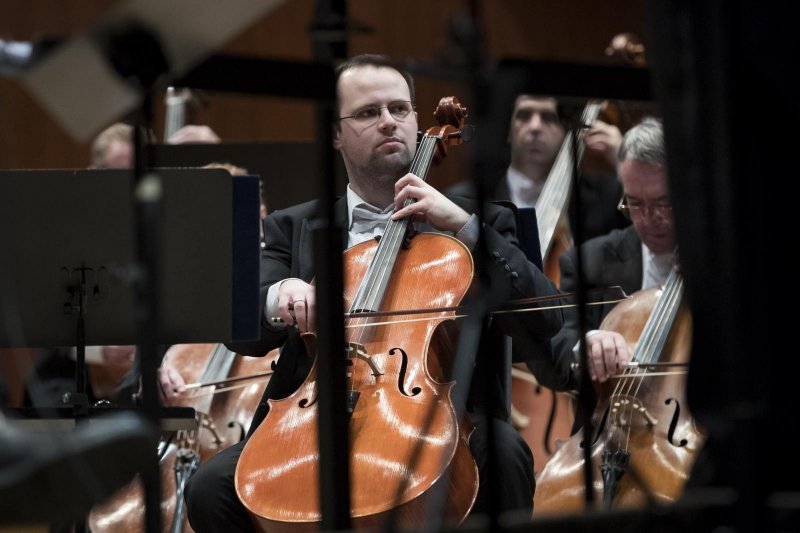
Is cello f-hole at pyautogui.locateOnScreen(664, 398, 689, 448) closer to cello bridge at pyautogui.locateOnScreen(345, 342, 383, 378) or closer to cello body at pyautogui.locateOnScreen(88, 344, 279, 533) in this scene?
cello bridge at pyautogui.locateOnScreen(345, 342, 383, 378)

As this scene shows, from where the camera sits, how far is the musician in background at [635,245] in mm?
2650

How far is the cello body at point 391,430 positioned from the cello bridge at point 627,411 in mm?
408

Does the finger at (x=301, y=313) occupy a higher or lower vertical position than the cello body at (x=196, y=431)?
A: higher

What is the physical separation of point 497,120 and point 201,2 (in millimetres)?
352

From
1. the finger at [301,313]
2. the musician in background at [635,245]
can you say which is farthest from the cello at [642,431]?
the finger at [301,313]

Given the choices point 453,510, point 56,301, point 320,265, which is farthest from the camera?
point 56,301

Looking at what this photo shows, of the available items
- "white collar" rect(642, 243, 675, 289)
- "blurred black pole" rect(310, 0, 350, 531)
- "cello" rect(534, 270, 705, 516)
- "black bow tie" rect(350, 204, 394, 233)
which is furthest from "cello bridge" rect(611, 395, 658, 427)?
"blurred black pole" rect(310, 0, 350, 531)

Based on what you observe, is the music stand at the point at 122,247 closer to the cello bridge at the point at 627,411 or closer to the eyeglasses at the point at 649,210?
the cello bridge at the point at 627,411

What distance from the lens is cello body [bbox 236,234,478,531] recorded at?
72.3 inches

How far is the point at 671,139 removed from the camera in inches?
45.0

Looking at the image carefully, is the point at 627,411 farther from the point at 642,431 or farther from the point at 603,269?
the point at 603,269

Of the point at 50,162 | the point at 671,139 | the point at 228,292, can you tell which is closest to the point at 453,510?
the point at 228,292

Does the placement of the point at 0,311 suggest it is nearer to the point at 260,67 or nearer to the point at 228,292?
the point at 228,292

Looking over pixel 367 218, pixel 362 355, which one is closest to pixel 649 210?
pixel 367 218
